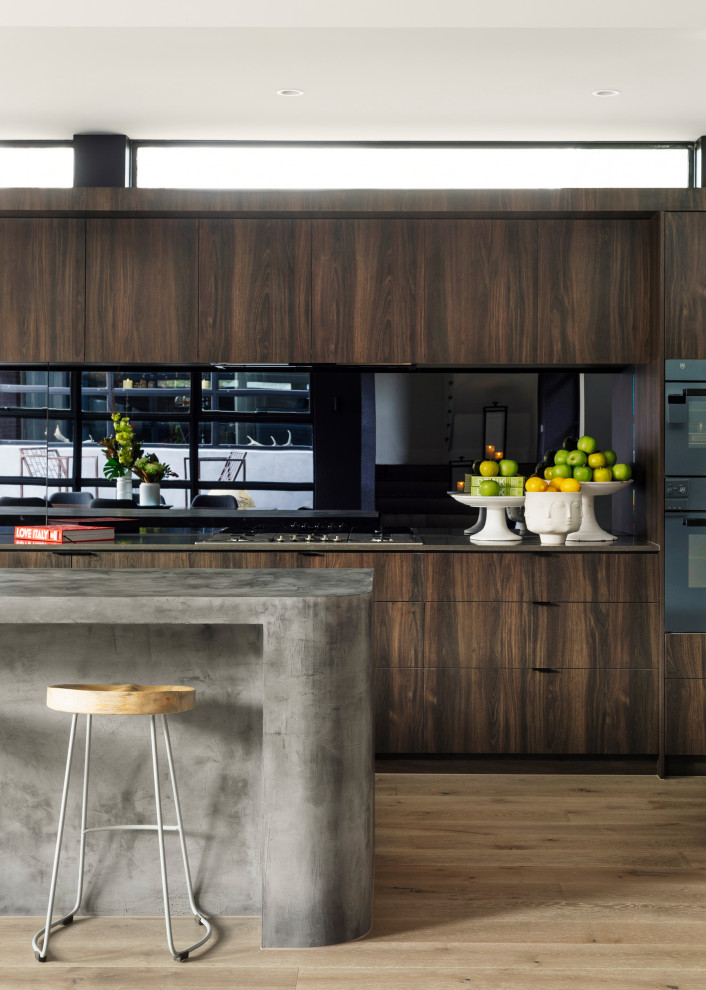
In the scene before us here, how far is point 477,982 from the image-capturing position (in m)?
2.36

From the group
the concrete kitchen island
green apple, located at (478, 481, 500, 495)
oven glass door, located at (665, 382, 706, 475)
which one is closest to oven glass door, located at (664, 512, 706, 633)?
oven glass door, located at (665, 382, 706, 475)

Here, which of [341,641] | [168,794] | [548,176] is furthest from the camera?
[548,176]

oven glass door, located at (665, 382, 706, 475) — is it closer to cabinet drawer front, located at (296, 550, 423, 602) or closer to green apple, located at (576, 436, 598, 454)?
green apple, located at (576, 436, 598, 454)

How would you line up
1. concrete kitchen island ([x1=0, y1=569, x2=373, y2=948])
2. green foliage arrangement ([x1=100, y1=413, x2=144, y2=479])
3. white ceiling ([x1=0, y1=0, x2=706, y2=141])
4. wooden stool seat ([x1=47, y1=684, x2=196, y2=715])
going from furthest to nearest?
green foliage arrangement ([x1=100, y1=413, x2=144, y2=479])
white ceiling ([x1=0, y1=0, x2=706, y2=141])
concrete kitchen island ([x1=0, y1=569, x2=373, y2=948])
wooden stool seat ([x1=47, y1=684, x2=196, y2=715])

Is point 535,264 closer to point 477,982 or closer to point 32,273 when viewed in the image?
point 32,273

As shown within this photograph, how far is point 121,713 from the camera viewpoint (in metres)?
2.29

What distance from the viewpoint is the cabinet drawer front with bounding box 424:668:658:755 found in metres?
4.06

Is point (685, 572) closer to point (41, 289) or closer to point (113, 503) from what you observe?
point (113, 503)

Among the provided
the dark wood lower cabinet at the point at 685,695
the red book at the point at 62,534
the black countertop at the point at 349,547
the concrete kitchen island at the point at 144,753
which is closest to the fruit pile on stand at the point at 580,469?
the black countertop at the point at 349,547

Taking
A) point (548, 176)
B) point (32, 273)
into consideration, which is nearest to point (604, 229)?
point (548, 176)

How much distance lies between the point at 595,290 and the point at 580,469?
801 millimetres

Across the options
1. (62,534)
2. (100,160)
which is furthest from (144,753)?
(100,160)

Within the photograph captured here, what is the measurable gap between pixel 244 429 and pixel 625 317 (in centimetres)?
189

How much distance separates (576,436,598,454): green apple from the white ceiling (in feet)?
5.18
